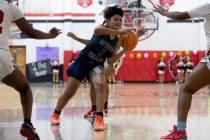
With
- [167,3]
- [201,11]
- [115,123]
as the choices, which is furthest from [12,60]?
[167,3]

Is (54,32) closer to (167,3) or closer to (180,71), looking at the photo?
(180,71)

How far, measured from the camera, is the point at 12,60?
4957 mm

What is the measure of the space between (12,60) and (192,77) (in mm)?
2132

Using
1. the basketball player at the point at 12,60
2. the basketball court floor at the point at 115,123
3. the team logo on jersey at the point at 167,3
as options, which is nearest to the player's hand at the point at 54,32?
the basketball player at the point at 12,60

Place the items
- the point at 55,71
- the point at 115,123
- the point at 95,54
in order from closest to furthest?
the point at 95,54
the point at 115,123
the point at 55,71

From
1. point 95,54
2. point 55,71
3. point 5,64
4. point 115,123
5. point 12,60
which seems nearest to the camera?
point 5,64

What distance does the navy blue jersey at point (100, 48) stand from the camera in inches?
269

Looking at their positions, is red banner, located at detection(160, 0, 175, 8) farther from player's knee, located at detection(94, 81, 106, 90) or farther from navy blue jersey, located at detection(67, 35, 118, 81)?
player's knee, located at detection(94, 81, 106, 90)

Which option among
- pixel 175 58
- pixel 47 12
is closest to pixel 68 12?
pixel 47 12

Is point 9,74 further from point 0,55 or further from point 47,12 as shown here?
point 47,12

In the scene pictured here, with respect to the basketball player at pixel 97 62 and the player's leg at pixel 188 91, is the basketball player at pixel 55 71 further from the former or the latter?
the player's leg at pixel 188 91

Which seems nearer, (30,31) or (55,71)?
(30,31)

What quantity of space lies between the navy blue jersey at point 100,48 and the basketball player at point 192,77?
5.27 feet

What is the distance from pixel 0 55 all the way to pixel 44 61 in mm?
16567
